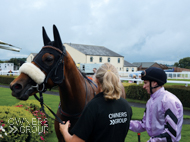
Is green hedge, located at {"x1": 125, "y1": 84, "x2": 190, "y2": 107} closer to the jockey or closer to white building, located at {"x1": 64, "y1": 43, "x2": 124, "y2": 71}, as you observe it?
the jockey

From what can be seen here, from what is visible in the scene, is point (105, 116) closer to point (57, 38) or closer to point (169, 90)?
point (57, 38)

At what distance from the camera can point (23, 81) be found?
2051 mm

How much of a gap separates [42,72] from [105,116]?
1028 mm

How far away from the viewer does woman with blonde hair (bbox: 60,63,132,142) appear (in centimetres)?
147

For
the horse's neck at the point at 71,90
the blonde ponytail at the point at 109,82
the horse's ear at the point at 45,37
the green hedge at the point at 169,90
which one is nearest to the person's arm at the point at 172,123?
the blonde ponytail at the point at 109,82

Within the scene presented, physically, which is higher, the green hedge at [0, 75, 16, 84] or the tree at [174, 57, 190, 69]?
the tree at [174, 57, 190, 69]

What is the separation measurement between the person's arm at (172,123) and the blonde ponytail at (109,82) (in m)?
0.60

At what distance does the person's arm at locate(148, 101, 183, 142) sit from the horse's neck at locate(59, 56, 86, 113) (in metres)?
1.12

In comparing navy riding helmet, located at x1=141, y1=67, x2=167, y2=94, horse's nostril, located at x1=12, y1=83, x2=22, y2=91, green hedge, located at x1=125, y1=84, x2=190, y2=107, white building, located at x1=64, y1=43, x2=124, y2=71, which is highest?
white building, located at x1=64, y1=43, x2=124, y2=71

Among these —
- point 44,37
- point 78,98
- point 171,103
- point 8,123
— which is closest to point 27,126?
point 8,123

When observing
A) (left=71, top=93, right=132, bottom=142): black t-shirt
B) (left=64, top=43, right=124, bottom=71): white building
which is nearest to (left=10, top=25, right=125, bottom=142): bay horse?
(left=71, top=93, right=132, bottom=142): black t-shirt

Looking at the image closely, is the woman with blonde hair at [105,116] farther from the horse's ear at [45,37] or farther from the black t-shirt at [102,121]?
the horse's ear at [45,37]

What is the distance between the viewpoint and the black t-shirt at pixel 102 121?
146cm

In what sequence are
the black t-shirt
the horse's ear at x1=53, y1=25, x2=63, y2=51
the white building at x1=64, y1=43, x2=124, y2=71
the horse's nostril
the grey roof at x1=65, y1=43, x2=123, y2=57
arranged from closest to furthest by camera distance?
1. the black t-shirt
2. the horse's nostril
3. the horse's ear at x1=53, y1=25, x2=63, y2=51
4. the white building at x1=64, y1=43, x2=124, y2=71
5. the grey roof at x1=65, y1=43, x2=123, y2=57
